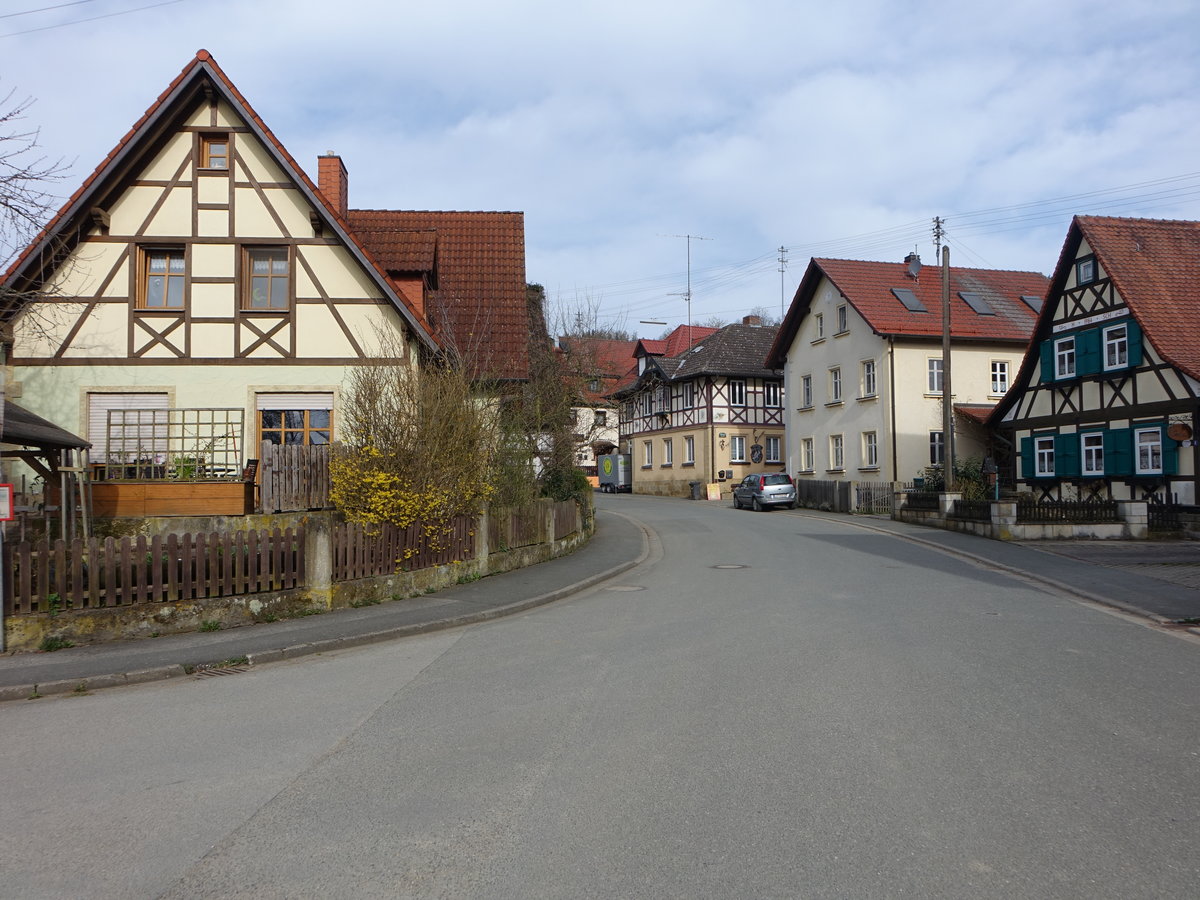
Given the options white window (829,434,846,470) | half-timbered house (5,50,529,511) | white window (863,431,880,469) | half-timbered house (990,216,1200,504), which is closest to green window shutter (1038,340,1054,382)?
half-timbered house (990,216,1200,504)

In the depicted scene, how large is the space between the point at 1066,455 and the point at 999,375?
26.7 ft

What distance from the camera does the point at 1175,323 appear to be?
1024 inches

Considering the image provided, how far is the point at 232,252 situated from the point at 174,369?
268 cm

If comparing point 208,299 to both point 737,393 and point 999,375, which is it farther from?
point 737,393

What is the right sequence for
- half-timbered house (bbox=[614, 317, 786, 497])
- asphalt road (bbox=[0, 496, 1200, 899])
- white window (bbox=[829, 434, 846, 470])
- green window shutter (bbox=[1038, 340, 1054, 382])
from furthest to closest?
half-timbered house (bbox=[614, 317, 786, 497]), white window (bbox=[829, 434, 846, 470]), green window shutter (bbox=[1038, 340, 1054, 382]), asphalt road (bbox=[0, 496, 1200, 899])

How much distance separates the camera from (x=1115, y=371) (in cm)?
2709

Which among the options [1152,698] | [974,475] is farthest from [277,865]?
[974,475]

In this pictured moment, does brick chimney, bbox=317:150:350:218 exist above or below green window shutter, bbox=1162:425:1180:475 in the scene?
above

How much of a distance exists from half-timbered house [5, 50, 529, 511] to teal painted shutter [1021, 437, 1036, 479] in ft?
70.8

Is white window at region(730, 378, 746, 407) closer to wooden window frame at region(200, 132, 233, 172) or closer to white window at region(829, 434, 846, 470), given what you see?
white window at region(829, 434, 846, 470)

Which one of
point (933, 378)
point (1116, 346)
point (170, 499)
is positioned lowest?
point (170, 499)

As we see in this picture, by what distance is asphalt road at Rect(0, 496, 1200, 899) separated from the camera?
4.00 metres

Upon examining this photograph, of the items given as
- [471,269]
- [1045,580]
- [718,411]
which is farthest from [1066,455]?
[718,411]

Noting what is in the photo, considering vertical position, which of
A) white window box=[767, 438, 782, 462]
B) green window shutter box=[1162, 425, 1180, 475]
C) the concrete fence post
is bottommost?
the concrete fence post
